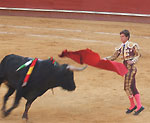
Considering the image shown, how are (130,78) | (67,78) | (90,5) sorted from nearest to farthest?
(67,78)
(130,78)
(90,5)

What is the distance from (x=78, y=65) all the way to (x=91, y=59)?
2.90m

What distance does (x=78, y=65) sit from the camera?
7.05 m

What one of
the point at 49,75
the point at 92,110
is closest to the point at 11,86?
the point at 49,75

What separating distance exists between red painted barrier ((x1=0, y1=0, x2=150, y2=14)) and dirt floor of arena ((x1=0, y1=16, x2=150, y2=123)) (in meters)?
0.54

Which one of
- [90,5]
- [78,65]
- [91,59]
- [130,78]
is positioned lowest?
[78,65]

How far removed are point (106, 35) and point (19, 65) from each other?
6.33 metres

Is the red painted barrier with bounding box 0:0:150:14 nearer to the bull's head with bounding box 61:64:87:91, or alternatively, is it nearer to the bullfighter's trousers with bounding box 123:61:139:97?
the bullfighter's trousers with bounding box 123:61:139:97

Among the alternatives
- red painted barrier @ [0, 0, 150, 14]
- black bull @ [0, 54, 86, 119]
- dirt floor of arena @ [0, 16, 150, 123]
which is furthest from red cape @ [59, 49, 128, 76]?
red painted barrier @ [0, 0, 150, 14]

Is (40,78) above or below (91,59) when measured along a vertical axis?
below

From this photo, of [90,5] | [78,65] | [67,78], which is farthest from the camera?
[90,5]

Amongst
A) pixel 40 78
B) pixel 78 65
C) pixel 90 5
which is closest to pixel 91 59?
pixel 40 78

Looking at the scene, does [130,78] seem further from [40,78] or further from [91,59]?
[40,78]

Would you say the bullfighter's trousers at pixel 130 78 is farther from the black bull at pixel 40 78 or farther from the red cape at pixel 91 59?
the black bull at pixel 40 78

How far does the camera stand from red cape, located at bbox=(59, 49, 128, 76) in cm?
415
